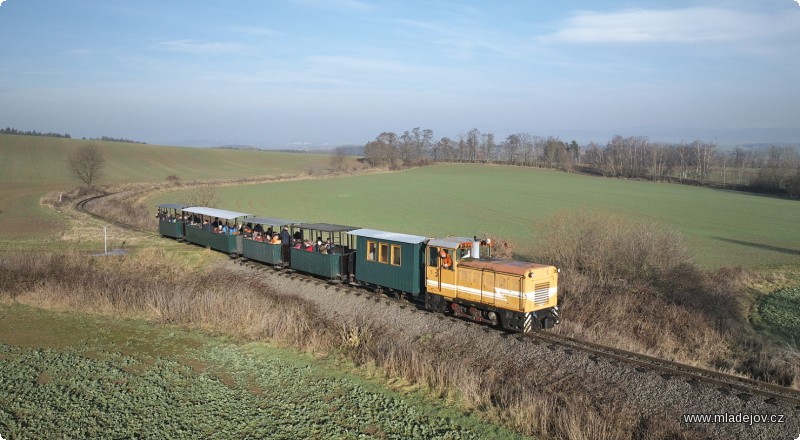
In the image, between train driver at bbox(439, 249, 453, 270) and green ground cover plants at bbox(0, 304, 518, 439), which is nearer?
green ground cover plants at bbox(0, 304, 518, 439)

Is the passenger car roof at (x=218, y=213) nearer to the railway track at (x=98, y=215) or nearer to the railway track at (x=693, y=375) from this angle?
the railway track at (x=98, y=215)

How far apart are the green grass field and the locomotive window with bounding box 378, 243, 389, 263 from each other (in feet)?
37.3

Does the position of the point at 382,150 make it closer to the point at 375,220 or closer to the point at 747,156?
the point at 375,220

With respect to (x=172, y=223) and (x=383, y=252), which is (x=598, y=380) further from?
(x=172, y=223)

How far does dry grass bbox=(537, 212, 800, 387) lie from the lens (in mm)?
15898

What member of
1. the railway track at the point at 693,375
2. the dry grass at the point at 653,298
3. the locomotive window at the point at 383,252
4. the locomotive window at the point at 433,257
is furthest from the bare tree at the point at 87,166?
the railway track at the point at 693,375

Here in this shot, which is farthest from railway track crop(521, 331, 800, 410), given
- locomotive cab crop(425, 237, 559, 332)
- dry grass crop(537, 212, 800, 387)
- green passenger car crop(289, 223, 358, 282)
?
green passenger car crop(289, 223, 358, 282)

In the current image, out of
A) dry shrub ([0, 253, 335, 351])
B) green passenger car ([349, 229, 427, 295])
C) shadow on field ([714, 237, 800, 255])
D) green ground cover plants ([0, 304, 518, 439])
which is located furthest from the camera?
shadow on field ([714, 237, 800, 255])

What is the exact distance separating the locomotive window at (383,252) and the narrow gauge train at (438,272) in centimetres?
3

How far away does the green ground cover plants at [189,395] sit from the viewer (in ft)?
31.6

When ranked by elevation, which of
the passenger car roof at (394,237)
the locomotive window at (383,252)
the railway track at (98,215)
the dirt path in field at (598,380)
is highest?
the passenger car roof at (394,237)

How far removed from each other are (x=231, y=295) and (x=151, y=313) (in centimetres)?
272

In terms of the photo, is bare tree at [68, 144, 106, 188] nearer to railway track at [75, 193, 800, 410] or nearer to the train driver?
the train driver

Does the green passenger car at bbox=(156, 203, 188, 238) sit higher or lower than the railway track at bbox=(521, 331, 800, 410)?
higher
